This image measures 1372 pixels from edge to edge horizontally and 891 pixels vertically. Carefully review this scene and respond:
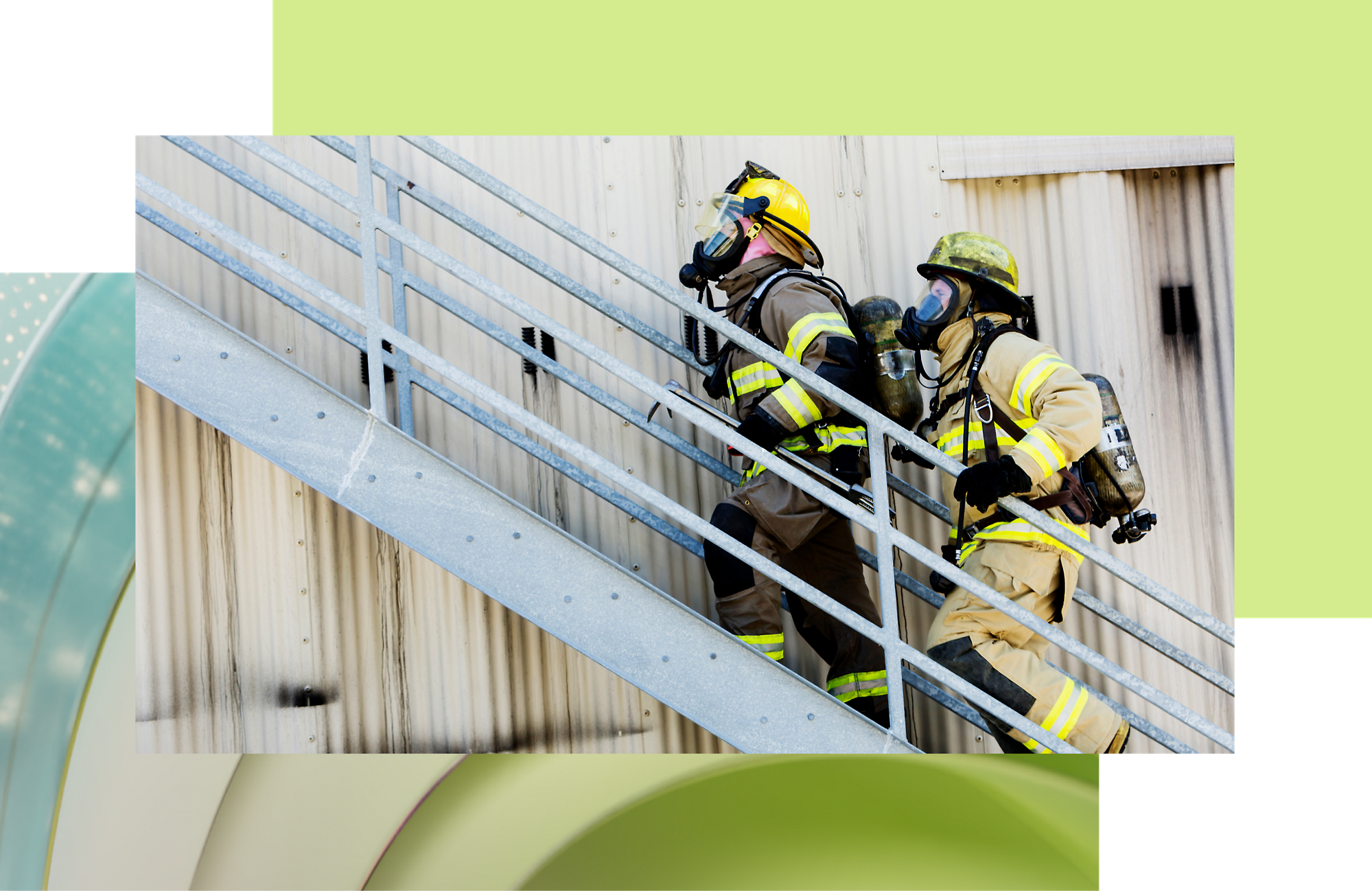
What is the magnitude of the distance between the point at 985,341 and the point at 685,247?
1.29m

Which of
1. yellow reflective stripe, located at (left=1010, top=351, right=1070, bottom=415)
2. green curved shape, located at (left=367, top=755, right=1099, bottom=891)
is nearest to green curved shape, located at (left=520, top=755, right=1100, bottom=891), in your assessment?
green curved shape, located at (left=367, top=755, right=1099, bottom=891)

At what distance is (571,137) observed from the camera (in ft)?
14.2

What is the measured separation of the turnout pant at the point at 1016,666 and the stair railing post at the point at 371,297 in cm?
212

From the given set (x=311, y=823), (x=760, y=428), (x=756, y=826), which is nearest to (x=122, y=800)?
(x=311, y=823)

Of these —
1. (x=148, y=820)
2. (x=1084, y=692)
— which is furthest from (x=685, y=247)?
(x=148, y=820)

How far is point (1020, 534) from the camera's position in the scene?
367 centimetres

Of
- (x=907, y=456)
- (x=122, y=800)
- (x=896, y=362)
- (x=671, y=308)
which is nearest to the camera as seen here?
(x=122, y=800)

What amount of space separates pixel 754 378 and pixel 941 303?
73 cm

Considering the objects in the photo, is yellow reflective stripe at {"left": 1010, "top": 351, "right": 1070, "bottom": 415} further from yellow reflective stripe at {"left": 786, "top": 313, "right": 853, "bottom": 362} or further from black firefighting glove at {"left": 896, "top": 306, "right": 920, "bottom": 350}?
yellow reflective stripe at {"left": 786, "top": 313, "right": 853, "bottom": 362}

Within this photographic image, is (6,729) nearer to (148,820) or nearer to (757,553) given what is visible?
(148,820)

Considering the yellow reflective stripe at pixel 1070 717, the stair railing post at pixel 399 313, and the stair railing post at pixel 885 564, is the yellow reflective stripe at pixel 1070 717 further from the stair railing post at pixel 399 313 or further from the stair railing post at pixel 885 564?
the stair railing post at pixel 399 313

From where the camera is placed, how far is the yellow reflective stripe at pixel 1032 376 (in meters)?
3.61

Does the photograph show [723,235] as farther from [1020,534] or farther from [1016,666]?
[1016,666]

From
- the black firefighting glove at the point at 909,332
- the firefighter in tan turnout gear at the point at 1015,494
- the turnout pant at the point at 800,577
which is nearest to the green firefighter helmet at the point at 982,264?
the firefighter in tan turnout gear at the point at 1015,494
